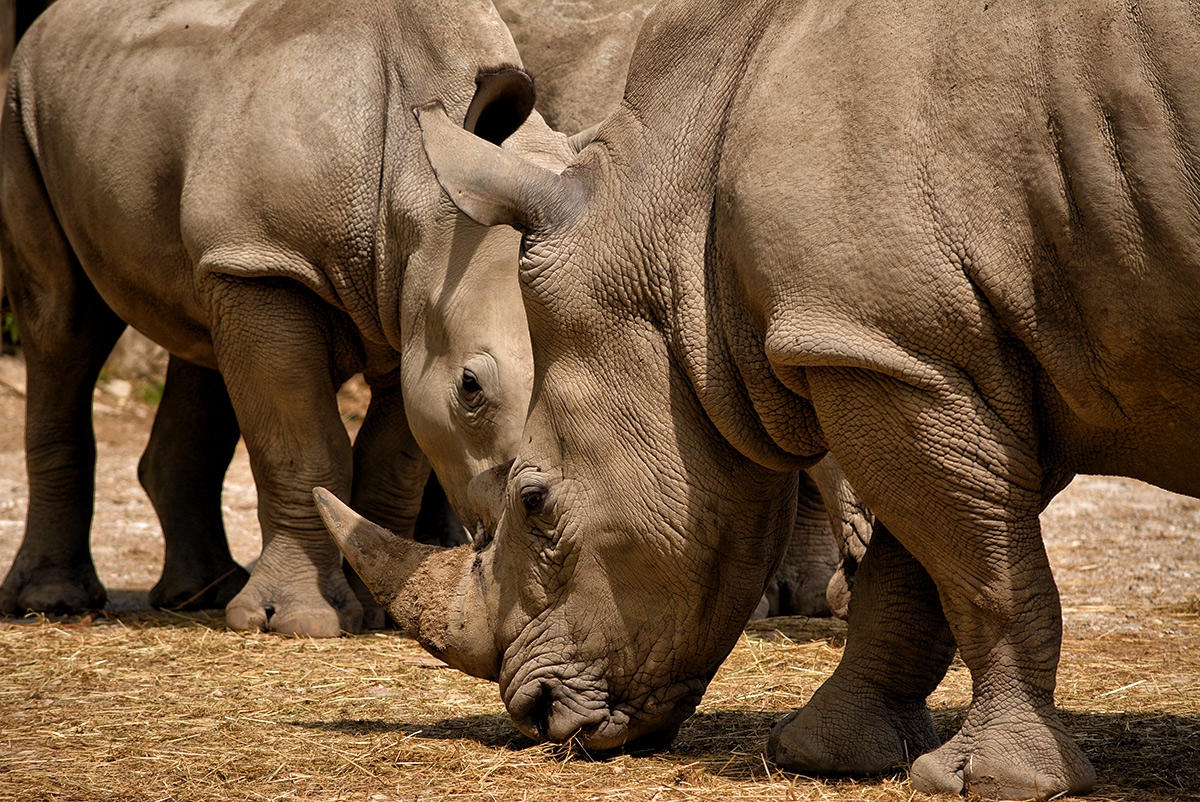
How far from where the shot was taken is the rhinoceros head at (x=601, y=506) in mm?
3721

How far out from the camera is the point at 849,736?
3.71 meters

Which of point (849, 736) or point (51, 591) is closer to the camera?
point (849, 736)

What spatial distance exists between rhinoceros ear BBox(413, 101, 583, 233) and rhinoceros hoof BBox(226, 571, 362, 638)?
2.85 meters

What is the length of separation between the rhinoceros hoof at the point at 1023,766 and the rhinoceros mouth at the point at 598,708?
0.76 meters

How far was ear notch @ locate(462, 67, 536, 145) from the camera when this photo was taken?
5535 mm

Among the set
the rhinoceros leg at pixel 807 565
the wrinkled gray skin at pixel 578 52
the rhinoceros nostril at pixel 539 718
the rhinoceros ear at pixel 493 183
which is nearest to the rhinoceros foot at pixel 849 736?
the rhinoceros nostril at pixel 539 718

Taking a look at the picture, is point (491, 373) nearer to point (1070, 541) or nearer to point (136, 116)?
point (136, 116)

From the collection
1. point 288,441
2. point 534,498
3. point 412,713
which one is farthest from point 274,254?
point 534,498

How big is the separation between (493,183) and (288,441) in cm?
282

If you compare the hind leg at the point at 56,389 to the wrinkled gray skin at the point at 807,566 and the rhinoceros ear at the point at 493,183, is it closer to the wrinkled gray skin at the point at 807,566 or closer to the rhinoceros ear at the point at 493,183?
the wrinkled gray skin at the point at 807,566

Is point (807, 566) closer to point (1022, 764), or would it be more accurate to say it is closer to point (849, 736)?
point (849, 736)

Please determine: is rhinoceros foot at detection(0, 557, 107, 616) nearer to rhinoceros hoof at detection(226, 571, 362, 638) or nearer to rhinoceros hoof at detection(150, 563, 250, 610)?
rhinoceros hoof at detection(150, 563, 250, 610)

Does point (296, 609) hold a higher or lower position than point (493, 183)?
lower

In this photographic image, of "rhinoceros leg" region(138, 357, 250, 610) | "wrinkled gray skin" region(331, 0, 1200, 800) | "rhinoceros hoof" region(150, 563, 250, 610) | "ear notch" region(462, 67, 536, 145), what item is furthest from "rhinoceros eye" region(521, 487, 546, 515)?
"rhinoceros leg" region(138, 357, 250, 610)
